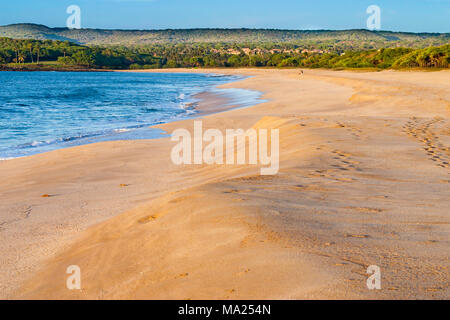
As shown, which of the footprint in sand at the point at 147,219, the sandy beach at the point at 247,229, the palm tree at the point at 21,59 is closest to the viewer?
the sandy beach at the point at 247,229

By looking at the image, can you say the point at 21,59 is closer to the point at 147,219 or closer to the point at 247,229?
the point at 147,219

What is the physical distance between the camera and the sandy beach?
2758 mm

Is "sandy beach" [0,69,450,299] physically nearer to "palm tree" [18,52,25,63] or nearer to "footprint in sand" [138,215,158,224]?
"footprint in sand" [138,215,158,224]

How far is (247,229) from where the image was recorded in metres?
3.43

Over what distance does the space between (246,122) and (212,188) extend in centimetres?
1020

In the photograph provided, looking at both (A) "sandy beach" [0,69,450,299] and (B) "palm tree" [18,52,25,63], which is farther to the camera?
(B) "palm tree" [18,52,25,63]

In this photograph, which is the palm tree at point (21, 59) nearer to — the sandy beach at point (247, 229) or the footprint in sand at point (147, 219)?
the sandy beach at point (247, 229)

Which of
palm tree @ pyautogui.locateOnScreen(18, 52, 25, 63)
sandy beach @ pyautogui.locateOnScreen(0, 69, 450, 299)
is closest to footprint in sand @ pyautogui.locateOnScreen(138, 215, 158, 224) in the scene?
sandy beach @ pyautogui.locateOnScreen(0, 69, 450, 299)

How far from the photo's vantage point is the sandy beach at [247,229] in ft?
9.05

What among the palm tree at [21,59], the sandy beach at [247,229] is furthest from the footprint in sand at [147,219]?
the palm tree at [21,59]

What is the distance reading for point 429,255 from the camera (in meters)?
3.12

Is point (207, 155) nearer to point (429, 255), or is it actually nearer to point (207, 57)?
point (429, 255)

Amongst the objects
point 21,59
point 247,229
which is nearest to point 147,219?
point 247,229
